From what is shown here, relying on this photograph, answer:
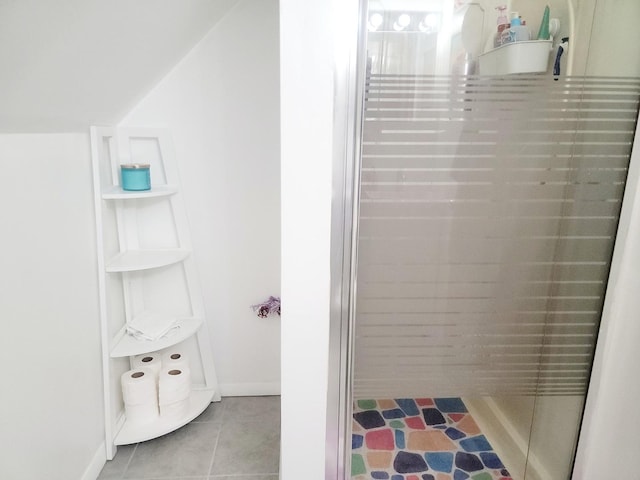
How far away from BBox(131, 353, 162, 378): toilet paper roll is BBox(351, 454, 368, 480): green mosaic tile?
103 centimetres

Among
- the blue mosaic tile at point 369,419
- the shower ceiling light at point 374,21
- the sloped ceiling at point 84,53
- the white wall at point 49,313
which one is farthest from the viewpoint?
the blue mosaic tile at point 369,419

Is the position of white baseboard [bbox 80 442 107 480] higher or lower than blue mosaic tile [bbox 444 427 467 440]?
lower

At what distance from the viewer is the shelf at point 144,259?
176 centimetres

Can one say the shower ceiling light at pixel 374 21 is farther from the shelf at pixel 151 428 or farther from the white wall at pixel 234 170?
the shelf at pixel 151 428

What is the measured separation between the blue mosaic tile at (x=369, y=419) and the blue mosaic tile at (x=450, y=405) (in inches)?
7.2

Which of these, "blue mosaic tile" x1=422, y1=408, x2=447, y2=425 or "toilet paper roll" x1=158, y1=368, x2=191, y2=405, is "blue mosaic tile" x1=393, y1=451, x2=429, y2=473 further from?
"toilet paper roll" x1=158, y1=368, x2=191, y2=405

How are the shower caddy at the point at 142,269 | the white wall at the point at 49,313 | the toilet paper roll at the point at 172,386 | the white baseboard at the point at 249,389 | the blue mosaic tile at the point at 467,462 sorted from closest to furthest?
the white wall at the point at 49,313 < the blue mosaic tile at the point at 467,462 < the shower caddy at the point at 142,269 < the toilet paper roll at the point at 172,386 < the white baseboard at the point at 249,389

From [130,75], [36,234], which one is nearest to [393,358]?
[36,234]

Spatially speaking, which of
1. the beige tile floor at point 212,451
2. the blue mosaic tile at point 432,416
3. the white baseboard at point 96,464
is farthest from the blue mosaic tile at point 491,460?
the white baseboard at point 96,464

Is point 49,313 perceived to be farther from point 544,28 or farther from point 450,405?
point 544,28

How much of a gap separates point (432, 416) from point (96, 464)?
4.40 feet

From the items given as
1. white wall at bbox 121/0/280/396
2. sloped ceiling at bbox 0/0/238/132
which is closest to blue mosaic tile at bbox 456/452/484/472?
white wall at bbox 121/0/280/396

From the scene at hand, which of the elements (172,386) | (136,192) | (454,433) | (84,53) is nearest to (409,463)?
(454,433)

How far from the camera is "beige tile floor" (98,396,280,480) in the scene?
1720mm
